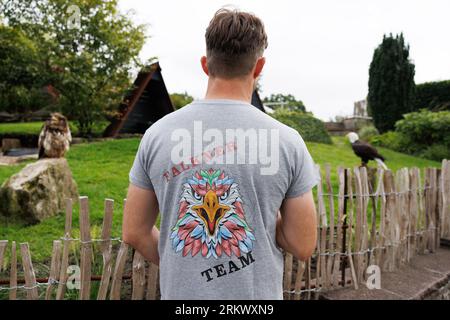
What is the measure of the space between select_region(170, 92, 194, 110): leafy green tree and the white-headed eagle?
45.6 ft

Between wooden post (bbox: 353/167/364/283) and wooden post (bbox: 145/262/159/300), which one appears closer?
wooden post (bbox: 145/262/159/300)

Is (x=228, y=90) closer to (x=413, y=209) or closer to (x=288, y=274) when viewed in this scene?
(x=288, y=274)

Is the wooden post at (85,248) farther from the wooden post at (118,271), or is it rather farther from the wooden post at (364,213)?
the wooden post at (364,213)

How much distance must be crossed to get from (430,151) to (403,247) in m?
10.4

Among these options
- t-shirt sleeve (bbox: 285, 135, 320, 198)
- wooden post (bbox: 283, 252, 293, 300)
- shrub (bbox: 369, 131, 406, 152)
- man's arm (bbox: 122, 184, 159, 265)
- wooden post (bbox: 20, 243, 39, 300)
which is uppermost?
shrub (bbox: 369, 131, 406, 152)

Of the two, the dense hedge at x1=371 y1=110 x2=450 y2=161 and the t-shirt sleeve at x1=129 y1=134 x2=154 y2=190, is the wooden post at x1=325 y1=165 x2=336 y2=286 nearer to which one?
the t-shirt sleeve at x1=129 y1=134 x2=154 y2=190

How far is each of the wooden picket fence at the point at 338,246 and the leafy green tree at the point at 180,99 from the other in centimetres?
1145

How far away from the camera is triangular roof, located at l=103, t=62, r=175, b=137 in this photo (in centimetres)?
1189

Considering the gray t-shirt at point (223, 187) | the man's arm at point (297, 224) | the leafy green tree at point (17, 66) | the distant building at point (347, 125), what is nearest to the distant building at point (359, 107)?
the distant building at point (347, 125)

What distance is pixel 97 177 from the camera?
22.9ft

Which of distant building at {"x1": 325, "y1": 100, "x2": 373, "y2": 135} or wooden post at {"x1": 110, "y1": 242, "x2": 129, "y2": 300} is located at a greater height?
distant building at {"x1": 325, "y1": 100, "x2": 373, "y2": 135}

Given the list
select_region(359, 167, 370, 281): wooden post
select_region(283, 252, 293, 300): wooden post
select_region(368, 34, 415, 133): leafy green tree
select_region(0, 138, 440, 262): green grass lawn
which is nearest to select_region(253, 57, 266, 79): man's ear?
select_region(283, 252, 293, 300): wooden post

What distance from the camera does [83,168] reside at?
761cm
